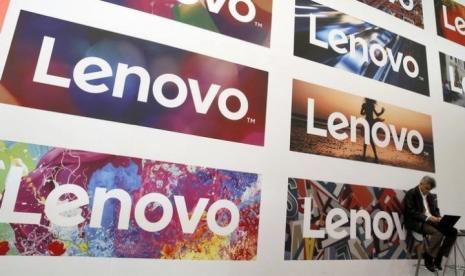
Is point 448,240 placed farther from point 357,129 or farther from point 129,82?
point 129,82

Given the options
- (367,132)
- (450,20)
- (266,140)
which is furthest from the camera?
(450,20)

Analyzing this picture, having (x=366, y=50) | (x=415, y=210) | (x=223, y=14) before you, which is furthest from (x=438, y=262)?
(x=223, y=14)

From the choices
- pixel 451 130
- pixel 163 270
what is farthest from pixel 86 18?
pixel 451 130

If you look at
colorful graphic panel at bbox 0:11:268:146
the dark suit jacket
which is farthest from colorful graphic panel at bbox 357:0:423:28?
the dark suit jacket

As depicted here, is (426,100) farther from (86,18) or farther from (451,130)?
(86,18)

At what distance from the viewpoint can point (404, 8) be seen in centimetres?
438

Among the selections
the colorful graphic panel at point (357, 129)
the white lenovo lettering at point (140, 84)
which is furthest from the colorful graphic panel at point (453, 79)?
the white lenovo lettering at point (140, 84)

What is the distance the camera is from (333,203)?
10.7ft

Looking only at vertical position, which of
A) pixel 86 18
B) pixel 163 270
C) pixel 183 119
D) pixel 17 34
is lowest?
pixel 163 270

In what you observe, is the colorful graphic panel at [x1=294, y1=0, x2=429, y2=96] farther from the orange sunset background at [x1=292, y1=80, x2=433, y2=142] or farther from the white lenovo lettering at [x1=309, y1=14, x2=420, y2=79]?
the orange sunset background at [x1=292, y1=80, x2=433, y2=142]

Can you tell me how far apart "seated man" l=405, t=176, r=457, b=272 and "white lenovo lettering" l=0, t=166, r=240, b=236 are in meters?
1.92

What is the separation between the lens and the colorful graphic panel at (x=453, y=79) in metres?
4.34

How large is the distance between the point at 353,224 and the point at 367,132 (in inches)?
38.3

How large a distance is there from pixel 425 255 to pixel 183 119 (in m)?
2.72
